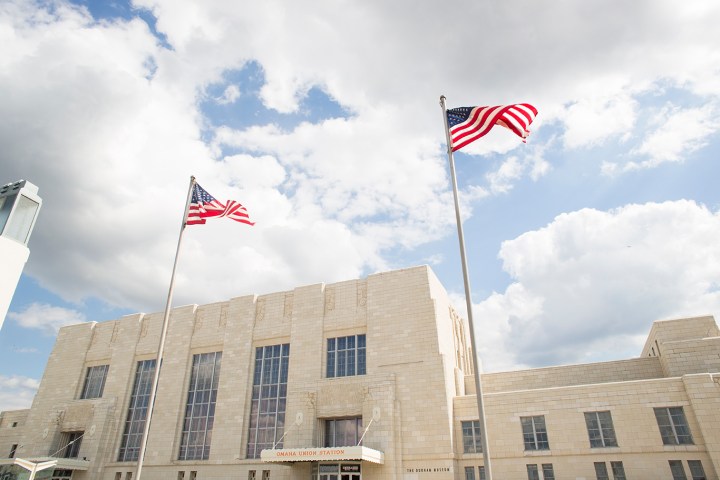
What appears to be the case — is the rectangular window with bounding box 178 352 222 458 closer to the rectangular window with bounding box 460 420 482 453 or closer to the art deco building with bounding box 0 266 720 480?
the art deco building with bounding box 0 266 720 480

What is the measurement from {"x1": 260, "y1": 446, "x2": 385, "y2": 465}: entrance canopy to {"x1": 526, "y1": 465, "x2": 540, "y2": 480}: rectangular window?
8.25m

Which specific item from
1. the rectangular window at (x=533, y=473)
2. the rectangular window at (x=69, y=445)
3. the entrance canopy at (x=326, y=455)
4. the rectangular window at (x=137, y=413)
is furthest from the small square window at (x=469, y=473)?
the rectangular window at (x=69, y=445)

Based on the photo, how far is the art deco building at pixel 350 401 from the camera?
25.1 meters

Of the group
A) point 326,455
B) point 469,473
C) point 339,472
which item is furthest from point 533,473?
point 326,455

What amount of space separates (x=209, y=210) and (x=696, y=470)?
27.9 meters

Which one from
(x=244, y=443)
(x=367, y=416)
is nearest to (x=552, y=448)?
(x=367, y=416)

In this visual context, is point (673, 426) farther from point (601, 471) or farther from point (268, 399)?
point (268, 399)

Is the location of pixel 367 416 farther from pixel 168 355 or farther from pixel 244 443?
pixel 168 355

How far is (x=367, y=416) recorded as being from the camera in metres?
28.8

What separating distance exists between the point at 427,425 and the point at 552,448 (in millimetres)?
7036

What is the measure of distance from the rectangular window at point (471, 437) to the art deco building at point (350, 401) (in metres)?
0.06

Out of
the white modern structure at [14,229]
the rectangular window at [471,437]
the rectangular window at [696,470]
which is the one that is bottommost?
the rectangular window at [696,470]

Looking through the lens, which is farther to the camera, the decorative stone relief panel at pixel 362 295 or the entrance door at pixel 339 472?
the decorative stone relief panel at pixel 362 295

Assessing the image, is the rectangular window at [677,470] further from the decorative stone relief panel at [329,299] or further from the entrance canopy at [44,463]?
the entrance canopy at [44,463]
